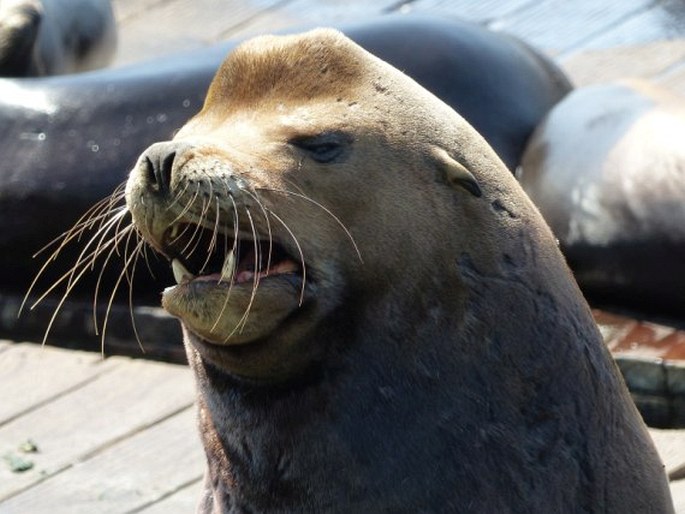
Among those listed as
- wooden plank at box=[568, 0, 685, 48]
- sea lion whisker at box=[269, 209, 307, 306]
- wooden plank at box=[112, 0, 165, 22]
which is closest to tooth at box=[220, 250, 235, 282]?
sea lion whisker at box=[269, 209, 307, 306]

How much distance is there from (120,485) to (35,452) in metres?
0.48

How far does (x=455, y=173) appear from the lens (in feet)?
12.1

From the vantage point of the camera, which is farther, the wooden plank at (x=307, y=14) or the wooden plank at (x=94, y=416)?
the wooden plank at (x=307, y=14)

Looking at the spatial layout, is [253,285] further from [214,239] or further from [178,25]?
[178,25]

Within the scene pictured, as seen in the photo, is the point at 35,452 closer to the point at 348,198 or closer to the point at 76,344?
the point at 76,344

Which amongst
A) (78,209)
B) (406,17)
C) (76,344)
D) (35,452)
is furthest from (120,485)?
(406,17)

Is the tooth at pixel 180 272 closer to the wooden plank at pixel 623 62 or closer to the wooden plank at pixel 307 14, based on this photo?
the wooden plank at pixel 623 62

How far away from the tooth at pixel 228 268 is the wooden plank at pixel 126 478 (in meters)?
1.80

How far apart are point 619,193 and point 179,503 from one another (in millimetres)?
2059

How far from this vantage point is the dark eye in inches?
144

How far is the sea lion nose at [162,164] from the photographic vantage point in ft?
11.7

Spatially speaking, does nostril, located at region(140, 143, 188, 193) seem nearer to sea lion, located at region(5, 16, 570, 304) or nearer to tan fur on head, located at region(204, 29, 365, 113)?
tan fur on head, located at region(204, 29, 365, 113)

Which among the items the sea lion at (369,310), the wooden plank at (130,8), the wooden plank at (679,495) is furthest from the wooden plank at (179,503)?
the wooden plank at (130,8)

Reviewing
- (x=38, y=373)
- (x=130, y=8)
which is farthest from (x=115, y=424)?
(x=130, y=8)
